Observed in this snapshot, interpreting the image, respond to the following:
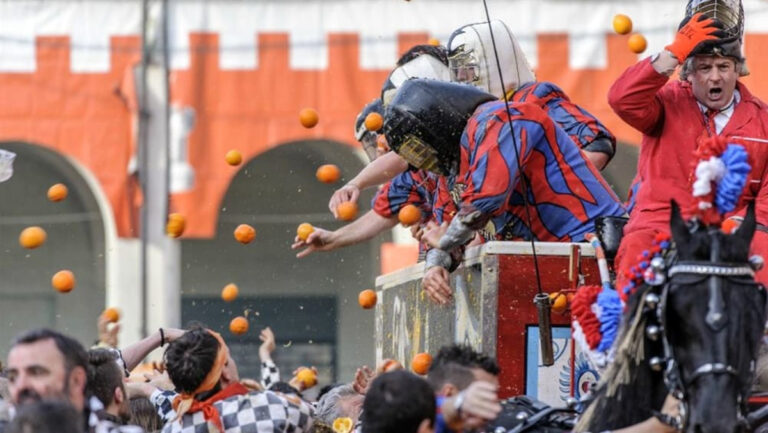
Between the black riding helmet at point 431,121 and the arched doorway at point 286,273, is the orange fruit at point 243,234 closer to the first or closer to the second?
the black riding helmet at point 431,121

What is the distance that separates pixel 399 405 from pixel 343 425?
9.37ft

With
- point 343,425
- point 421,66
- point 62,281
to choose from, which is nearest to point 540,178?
point 343,425

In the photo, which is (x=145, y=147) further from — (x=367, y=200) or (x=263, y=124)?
(x=367, y=200)

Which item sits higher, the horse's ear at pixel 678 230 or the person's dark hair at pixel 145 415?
the horse's ear at pixel 678 230

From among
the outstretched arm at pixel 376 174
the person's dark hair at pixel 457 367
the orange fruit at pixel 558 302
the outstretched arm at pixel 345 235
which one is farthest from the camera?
the outstretched arm at pixel 376 174

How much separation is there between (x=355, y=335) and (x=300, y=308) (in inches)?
29.3

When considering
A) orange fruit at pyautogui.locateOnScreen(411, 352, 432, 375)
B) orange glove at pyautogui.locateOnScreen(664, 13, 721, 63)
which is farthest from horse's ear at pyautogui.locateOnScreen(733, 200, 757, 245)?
orange fruit at pyautogui.locateOnScreen(411, 352, 432, 375)

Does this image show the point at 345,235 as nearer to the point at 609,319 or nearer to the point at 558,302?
the point at 558,302

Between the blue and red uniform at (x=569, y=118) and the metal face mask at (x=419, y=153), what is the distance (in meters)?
1.12

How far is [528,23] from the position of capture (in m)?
16.4

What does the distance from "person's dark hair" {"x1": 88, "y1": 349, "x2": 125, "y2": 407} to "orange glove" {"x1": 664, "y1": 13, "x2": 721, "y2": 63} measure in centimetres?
221

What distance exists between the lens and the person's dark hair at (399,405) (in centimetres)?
463

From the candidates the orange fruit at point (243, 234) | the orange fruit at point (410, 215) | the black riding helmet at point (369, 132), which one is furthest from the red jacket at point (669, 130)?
the orange fruit at point (243, 234)

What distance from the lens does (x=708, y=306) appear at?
4.55 m
